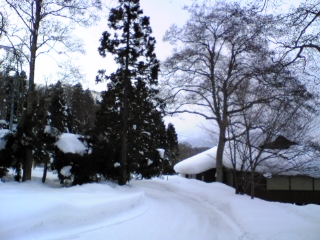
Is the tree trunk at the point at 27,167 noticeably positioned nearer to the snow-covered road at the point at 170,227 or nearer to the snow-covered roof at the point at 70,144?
the snow-covered roof at the point at 70,144

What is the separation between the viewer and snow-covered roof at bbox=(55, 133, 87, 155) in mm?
17047

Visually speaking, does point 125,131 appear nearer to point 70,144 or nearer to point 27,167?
point 70,144

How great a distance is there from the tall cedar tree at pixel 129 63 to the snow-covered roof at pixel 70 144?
300 centimetres

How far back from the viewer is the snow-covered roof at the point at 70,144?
17047 mm

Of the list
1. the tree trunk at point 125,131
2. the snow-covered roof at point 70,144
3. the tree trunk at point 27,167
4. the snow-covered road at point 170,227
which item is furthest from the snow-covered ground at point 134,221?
the tree trunk at point 27,167

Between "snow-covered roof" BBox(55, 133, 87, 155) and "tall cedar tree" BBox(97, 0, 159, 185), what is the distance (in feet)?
9.86

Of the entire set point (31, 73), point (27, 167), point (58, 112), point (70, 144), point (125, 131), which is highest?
point (31, 73)

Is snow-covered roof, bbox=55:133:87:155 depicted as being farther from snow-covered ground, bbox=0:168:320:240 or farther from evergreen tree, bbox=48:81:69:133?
snow-covered ground, bbox=0:168:320:240

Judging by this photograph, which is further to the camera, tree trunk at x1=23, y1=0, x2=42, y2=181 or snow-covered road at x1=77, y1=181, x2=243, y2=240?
tree trunk at x1=23, y1=0, x2=42, y2=181

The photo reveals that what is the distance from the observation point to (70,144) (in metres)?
17.4

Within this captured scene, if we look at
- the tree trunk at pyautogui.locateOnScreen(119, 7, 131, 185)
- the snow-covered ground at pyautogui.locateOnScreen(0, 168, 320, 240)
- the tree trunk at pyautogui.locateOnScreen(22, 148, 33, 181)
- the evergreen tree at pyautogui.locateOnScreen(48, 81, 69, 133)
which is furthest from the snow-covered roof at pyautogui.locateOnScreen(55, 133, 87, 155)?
the snow-covered ground at pyautogui.locateOnScreen(0, 168, 320, 240)

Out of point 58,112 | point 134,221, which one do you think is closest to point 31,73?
point 58,112

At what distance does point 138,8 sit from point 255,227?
1612cm

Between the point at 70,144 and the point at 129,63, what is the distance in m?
6.40
